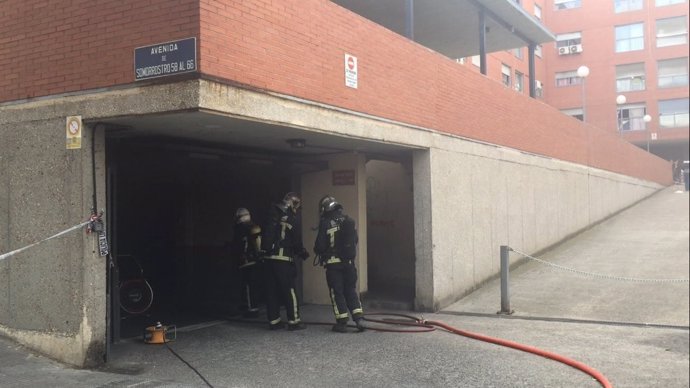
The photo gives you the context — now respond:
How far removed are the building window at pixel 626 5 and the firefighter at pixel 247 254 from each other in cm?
3929

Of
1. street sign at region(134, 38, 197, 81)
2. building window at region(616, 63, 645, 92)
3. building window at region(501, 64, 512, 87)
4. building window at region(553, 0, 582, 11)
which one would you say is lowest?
street sign at region(134, 38, 197, 81)

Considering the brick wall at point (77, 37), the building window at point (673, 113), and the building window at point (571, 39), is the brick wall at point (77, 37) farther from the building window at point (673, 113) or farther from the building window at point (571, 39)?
the building window at point (673, 113)

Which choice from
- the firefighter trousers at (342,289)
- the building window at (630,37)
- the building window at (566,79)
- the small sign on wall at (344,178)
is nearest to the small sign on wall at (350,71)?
the small sign on wall at (344,178)

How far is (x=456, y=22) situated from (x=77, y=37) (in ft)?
30.8

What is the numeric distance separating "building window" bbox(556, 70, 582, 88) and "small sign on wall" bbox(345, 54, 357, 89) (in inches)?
1486

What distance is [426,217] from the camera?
9281 millimetres

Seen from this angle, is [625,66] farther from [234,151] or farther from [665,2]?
[234,151]

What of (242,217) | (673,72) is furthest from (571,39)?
(242,217)

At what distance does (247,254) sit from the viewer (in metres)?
8.88

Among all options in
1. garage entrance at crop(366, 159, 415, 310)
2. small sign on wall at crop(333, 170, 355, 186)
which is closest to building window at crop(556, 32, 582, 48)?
garage entrance at crop(366, 159, 415, 310)

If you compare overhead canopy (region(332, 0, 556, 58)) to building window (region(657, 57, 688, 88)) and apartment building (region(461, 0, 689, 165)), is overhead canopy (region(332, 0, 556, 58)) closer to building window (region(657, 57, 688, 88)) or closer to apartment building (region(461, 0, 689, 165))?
apartment building (region(461, 0, 689, 165))

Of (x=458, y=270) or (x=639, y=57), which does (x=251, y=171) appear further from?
(x=639, y=57)

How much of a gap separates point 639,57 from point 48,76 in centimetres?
4221

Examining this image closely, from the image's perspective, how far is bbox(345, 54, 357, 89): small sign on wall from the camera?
25.2ft
